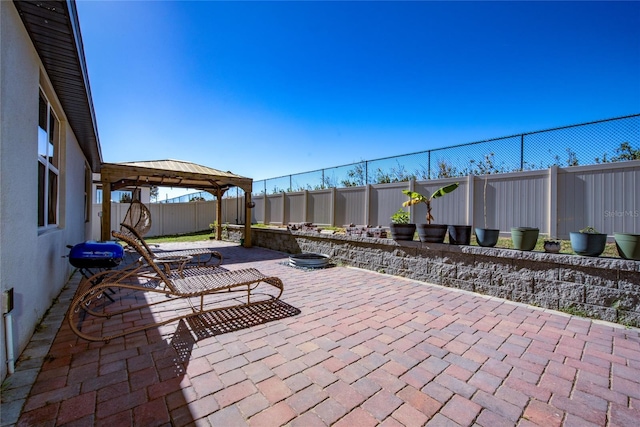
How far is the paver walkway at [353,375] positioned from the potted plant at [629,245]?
855 mm

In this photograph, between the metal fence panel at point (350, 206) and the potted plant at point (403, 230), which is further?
the metal fence panel at point (350, 206)

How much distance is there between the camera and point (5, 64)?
1.82 meters

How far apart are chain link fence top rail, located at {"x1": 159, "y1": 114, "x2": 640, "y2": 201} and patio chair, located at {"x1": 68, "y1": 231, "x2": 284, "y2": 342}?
601 centimetres

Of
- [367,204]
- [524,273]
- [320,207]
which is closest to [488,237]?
[524,273]

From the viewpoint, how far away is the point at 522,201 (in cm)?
607

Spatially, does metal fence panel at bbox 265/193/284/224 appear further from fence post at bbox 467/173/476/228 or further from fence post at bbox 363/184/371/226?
fence post at bbox 467/173/476/228

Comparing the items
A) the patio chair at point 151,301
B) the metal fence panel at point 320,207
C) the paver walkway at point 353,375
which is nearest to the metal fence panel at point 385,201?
the metal fence panel at point 320,207

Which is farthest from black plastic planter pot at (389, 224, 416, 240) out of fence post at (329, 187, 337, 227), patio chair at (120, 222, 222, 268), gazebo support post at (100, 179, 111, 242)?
gazebo support post at (100, 179, 111, 242)

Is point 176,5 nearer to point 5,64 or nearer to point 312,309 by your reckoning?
point 5,64

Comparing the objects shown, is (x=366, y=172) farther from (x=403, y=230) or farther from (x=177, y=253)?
(x=177, y=253)

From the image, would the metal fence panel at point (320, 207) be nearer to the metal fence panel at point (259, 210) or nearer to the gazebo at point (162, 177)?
the gazebo at point (162, 177)

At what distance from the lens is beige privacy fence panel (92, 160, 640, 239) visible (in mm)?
4980

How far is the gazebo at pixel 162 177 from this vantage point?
7066mm

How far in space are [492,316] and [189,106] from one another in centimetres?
968
